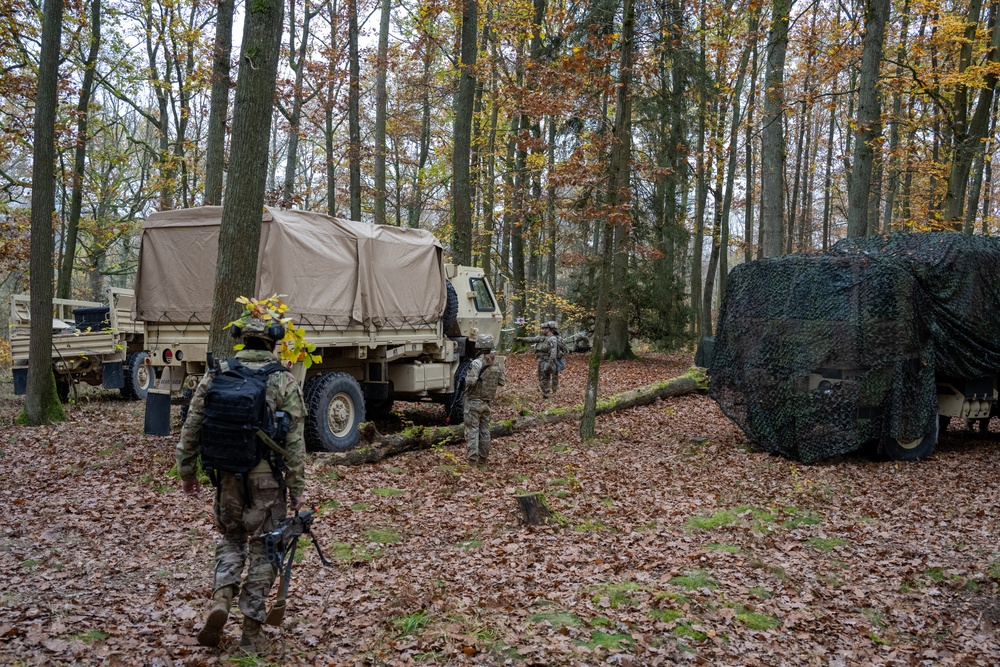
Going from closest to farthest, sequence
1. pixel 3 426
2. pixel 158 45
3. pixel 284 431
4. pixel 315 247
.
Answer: pixel 284 431 < pixel 315 247 < pixel 3 426 < pixel 158 45

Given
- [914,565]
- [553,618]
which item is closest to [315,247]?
[553,618]

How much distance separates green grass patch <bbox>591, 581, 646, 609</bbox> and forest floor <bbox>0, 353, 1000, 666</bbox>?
0.03 m

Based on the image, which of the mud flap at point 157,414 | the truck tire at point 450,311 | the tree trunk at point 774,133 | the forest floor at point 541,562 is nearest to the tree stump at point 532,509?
the forest floor at point 541,562

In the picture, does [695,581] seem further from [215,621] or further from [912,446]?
[912,446]

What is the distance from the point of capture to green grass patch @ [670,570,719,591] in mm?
5523

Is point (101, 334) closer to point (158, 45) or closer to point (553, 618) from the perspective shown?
point (553, 618)

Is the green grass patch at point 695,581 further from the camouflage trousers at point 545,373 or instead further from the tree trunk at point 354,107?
the tree trunk at point 354,107

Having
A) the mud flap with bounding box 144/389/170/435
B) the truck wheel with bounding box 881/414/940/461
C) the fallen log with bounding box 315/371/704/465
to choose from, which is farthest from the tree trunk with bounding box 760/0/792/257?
the mud flap with bounding box 144/389/170/435

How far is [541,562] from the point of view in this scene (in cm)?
618

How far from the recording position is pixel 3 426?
38.1 ft

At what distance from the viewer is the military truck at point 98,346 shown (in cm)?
1437

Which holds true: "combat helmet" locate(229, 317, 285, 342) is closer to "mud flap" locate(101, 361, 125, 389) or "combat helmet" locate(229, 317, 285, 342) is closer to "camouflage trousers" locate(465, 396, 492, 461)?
"camouflage trousers" locate(465, 396, 492, 461)

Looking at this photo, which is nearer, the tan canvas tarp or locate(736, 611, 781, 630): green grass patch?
locate(736, 611, 781, 630): green grass patch

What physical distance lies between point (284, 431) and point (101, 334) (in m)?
12.4
